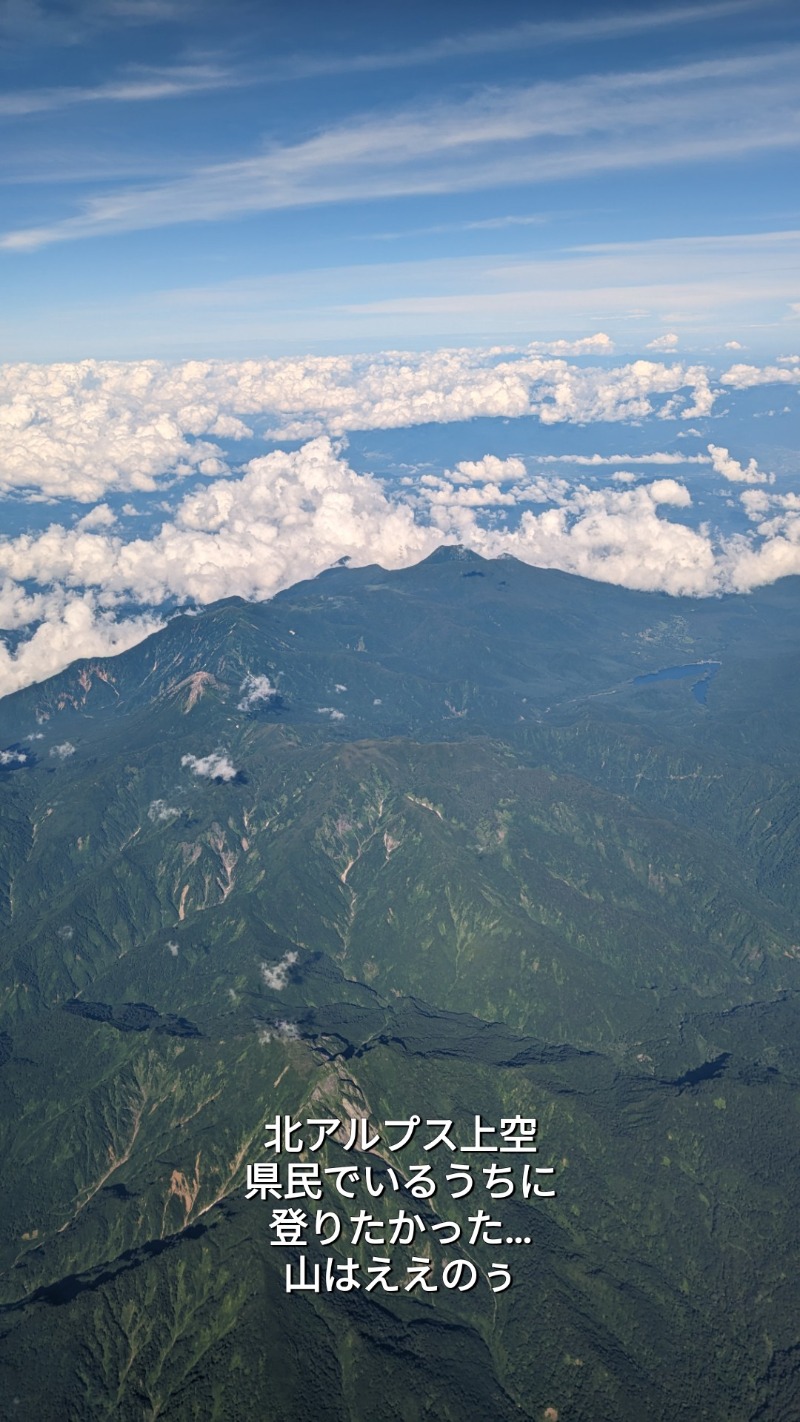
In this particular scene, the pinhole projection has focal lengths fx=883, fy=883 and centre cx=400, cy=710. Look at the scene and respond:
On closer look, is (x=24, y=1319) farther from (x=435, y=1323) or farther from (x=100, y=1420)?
(x=435, y=1323)

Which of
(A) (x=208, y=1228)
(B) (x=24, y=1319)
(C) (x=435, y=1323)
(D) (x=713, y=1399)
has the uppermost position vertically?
(A) (x=208, y=1228)

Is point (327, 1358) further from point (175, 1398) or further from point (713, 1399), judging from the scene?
point (713, 1399)

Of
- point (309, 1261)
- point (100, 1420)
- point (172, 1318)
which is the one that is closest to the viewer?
point (100, 1420)

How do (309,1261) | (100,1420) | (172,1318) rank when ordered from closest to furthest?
(100,1420) < (172,1318) < (309,1261)

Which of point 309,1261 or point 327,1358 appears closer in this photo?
point 327,1358

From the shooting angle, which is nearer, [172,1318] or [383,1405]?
[383,1405]

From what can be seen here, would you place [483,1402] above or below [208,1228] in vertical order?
below

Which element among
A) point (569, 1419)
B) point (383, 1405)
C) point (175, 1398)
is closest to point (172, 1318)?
point (175, 1398)

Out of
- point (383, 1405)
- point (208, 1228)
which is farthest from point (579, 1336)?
point (208, 1228)

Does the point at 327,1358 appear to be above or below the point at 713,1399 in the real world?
above
